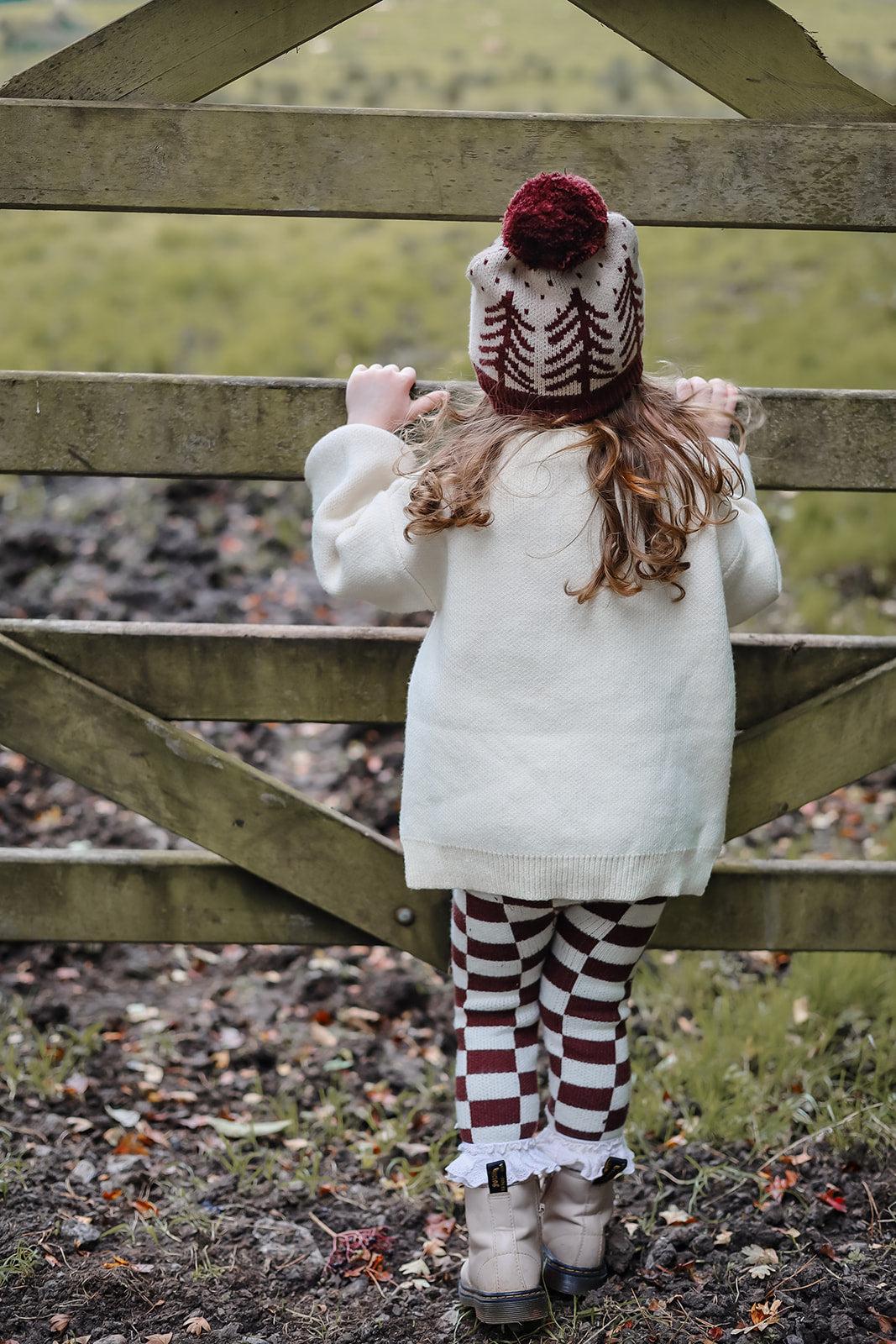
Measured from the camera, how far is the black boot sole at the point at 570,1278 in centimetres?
198

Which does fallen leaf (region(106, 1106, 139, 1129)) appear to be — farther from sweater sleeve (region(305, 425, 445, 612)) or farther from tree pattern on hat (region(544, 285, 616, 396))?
tree pattern on hat (region(544, 285, 616, 396))

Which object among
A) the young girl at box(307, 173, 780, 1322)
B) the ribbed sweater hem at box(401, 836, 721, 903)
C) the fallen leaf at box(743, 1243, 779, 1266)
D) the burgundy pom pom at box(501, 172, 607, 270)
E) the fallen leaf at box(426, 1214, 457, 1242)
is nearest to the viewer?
the burgundy pom pom at box(501, 172, 607, 270)

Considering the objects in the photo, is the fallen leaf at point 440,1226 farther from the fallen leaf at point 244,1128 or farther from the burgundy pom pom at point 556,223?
the burgundy pom pom at point 556,223

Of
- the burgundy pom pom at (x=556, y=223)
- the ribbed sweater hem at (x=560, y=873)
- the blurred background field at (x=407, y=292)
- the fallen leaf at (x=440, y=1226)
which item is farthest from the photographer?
the blurred background field at (x=407, y=292)

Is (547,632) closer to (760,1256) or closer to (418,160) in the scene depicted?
(418,160)

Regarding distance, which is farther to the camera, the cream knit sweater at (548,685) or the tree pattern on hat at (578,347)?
the cream knit sweater at (548,685)

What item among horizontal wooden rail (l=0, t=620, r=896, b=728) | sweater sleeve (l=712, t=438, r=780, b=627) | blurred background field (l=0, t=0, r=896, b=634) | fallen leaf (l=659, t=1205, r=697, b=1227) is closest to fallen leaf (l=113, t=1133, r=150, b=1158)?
horizontal wooden rail (l=0, t=620, r=896, b=728)

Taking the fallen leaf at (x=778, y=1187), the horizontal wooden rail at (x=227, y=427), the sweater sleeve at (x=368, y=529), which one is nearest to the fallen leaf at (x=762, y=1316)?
the fallen leaf at (x=778, y=1187)

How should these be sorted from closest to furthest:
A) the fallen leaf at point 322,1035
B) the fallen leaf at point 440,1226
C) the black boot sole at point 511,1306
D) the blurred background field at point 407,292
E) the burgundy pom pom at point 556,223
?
the burgundy pom pom at point 556,223 → the black boot sole at point 511,1306 → the fallen leaf at point 440,1226 → the fallen leaf at point 322,1035 → the blurred background field at point 407,292

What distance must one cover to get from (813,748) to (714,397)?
2.37ft

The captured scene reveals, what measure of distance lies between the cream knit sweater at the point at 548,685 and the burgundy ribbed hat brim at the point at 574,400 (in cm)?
4

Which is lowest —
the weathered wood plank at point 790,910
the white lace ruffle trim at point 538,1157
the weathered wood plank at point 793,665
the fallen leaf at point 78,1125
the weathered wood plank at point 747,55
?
the fallen leaf at point 78,1125

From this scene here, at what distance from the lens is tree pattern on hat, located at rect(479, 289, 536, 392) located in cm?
158

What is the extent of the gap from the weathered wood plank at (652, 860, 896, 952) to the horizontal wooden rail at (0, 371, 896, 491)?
77 centimetres
